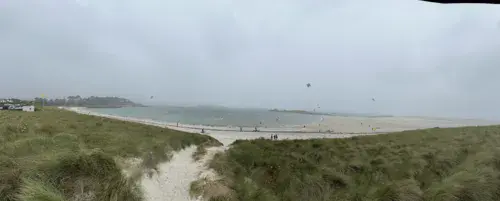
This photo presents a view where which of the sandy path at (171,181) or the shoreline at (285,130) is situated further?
the shoreline at (285,130)

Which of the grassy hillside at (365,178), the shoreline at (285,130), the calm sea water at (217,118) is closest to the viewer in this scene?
the grassy hillside at (365,178)

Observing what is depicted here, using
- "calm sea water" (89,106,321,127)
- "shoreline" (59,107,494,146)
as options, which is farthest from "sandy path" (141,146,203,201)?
"calm sea water" (89,106,321,127)

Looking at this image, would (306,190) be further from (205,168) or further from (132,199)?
(132,199)

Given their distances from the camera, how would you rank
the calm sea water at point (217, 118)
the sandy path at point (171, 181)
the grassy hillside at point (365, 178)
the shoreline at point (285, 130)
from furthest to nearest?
1. the calm sea water at point (217, 118)
2. the shoreline at point (285, 130)
3. the sandy path at point (171, 181)
4. the grassy hillside at point (365, 178)

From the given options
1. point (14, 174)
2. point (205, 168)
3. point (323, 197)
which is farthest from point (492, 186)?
point (14, 174)

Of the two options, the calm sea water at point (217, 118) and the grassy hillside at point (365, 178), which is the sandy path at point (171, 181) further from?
the calm sea water at point (217, 118)

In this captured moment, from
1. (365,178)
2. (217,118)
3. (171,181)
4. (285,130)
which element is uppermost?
(365,178)

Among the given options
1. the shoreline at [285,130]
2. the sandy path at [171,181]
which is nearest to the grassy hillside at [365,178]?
the sandy path at [171,181]

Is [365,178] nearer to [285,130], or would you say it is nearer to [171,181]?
→ [171,181]

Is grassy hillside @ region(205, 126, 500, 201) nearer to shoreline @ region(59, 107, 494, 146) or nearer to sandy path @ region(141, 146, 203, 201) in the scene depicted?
sandy path @ region(141, 146, 203, 201)

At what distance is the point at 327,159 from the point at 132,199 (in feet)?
28.5

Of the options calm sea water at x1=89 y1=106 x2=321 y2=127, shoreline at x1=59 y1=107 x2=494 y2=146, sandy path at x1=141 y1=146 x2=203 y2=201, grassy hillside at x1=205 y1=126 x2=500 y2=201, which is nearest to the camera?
grassy hillside at x1=205 y1=126 x2=500 y2=201

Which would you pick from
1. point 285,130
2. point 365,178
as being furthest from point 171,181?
point 285,130

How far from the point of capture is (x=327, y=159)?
423 inches
